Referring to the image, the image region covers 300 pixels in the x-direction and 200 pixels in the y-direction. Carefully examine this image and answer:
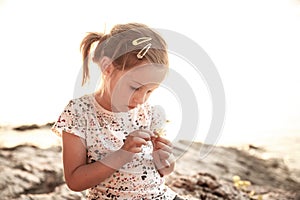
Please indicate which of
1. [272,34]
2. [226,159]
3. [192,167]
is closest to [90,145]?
[192,167]

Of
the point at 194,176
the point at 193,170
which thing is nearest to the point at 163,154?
the point at 194,176

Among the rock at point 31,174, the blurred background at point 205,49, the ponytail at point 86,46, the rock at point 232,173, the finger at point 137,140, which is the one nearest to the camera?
the finger at point 137,140

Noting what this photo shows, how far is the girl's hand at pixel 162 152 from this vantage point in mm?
Result: 1285

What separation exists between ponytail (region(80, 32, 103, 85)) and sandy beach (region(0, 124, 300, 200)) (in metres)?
0.58

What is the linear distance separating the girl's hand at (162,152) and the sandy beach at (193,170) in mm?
423

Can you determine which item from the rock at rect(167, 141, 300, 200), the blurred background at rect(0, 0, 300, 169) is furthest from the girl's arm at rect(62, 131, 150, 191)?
the blurred background at rect(0, 0, 300, 169)

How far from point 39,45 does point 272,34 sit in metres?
0.92

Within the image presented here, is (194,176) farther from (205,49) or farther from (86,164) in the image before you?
(86,164)

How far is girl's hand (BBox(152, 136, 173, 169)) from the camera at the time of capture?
129 centimetres

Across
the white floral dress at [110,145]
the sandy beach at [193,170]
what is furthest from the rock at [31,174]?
the white floral dress at [110,145]

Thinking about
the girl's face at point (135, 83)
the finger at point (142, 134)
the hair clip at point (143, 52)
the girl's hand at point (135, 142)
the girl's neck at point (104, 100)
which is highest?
the hair clip at point (143, 52)

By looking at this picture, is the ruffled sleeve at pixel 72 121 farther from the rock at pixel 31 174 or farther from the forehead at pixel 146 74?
the rock at pixel 31 174

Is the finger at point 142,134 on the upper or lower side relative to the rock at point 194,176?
upper

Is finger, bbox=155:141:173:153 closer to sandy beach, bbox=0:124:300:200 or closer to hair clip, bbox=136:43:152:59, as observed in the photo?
hair clip, bbox=136:43:152:59
